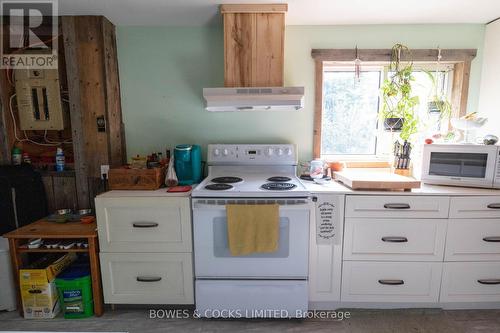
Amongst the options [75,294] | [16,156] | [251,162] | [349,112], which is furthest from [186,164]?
[349,112]

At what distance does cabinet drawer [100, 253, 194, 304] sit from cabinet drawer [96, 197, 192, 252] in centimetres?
6

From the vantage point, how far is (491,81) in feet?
7.03

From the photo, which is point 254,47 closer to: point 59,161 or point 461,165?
point 461,165

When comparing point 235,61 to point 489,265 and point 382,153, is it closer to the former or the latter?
point 382,153

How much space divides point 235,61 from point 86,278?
6.28 feet

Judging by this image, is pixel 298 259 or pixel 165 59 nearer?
pixel 298 259

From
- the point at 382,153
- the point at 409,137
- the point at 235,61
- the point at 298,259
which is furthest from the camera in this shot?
the point at 382,153

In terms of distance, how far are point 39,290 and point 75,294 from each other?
0.25 meters

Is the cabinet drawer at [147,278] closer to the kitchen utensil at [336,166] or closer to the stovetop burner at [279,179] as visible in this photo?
the stovetop burner at [279,179]

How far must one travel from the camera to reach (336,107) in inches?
92.7

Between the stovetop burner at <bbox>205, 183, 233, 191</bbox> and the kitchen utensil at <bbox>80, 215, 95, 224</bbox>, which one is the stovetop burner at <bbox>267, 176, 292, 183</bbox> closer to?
the stovetop burner at <bbox>205, 183, 233, 191</bbox>

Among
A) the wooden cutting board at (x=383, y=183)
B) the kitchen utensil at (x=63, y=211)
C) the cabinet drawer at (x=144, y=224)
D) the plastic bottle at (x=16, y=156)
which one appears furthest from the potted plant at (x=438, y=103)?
the plastic bottle at (x=16, y=156)

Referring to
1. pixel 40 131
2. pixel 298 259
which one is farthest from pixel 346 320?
pixel 40 131

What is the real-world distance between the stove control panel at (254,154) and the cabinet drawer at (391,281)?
3.09 feet
